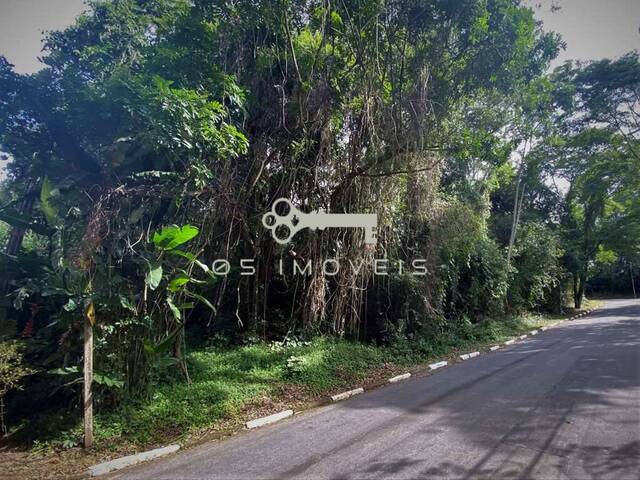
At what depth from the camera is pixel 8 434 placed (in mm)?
4047

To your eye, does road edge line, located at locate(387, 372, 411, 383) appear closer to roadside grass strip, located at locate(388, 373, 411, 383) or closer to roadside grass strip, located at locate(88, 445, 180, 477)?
roadside grass strip, located at locate(388, 373, 411, 383)

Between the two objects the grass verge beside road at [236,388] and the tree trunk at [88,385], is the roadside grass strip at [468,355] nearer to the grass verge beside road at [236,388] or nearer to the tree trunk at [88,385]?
the grass verge beside road at [236,388]

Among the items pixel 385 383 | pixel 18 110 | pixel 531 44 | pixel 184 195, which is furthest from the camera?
pixel 18 110

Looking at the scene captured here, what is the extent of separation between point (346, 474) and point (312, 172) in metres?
5.29

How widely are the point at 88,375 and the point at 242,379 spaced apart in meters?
2.18

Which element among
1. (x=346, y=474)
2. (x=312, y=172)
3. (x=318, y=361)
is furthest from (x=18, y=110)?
(x=346, y=474)

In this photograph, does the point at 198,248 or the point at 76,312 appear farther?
the point at 198,248

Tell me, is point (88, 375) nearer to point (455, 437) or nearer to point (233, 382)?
point (233, 382)

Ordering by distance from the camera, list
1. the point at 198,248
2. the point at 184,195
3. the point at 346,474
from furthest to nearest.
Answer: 1. the point at 198,248
2. the point at 184,195
3. the point at 346,474

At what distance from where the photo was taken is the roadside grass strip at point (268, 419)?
4289 mm

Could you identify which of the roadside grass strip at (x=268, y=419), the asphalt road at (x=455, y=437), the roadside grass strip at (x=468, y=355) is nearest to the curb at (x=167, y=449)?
the roadside grass strip at (x=268, y=419)

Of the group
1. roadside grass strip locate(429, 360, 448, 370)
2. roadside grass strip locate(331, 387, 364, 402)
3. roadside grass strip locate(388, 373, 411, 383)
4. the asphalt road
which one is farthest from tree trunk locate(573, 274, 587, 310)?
roadside grass strip locate(331, 387, 364, 402)

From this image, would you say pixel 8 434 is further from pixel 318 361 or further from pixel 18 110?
pixel 18 110

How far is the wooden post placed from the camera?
3.63m
